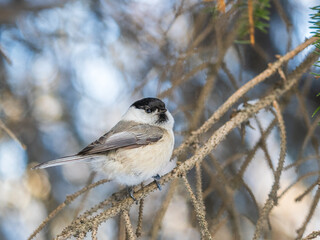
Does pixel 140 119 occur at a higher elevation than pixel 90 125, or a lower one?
lower

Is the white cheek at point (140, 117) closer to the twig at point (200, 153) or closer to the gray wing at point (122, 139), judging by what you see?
the gray wing at point (122, 139)

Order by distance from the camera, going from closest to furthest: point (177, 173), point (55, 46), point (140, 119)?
point (177, 173)
point (140, 119)
point (55, 46)

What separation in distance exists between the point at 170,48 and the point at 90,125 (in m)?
0.82

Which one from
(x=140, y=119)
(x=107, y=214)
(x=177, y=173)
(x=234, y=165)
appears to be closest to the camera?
(x=107, y=214)

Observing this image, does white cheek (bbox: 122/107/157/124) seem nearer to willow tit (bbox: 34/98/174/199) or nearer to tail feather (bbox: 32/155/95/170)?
willow tit (bbox: 34/98/174/199)

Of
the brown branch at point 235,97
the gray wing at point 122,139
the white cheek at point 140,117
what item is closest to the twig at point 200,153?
the brown branch at point 235,97

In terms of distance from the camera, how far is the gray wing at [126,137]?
1506mm

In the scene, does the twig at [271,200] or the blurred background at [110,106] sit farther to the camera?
the blurred background at [110,106]

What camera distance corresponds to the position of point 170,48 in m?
2.29

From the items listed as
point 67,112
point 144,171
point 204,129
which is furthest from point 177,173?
point 67,112

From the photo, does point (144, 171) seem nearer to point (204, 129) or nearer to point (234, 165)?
point (204, 129)

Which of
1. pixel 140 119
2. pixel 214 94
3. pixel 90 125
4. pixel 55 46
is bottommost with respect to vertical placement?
pixel 140 119

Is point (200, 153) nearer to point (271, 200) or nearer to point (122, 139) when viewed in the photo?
point (271, 200)

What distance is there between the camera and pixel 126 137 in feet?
5.40
